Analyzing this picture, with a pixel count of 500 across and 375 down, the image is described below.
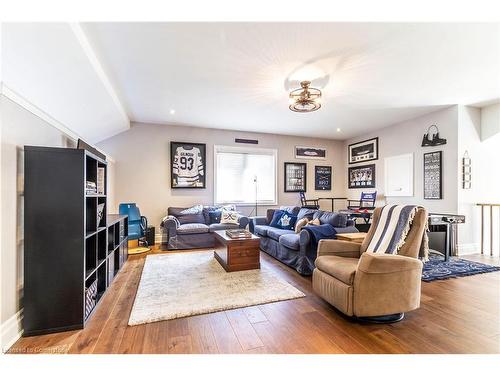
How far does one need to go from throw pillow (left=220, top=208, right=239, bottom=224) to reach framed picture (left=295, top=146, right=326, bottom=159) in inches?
107

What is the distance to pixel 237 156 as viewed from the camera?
609cm

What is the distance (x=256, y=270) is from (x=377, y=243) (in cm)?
159

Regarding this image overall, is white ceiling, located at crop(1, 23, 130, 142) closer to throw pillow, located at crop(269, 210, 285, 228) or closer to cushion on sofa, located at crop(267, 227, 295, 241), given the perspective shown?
cushion on sofa, located at crop(267, 227, 295, 241)

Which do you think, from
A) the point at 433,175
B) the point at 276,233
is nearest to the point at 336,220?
the point at 276,233

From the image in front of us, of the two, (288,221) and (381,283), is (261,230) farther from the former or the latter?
(381,283)

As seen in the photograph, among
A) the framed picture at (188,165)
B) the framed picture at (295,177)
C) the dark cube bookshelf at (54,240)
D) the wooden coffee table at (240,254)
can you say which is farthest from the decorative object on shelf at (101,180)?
the framed picture at (295,177)

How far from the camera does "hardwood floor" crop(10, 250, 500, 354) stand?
1.67m

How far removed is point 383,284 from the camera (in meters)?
1.94

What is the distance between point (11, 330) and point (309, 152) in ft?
21.0

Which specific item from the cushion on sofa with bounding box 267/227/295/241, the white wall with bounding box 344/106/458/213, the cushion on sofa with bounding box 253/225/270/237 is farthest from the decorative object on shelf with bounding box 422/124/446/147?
the cushion on sofa with bounding box 253/225/270/237

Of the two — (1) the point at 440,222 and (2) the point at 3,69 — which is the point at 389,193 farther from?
(2) the point at 3,69

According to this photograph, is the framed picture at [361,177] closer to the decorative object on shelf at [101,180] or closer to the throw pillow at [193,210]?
the throw pillow at [193,210]

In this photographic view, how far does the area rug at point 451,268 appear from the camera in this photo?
3.14m
